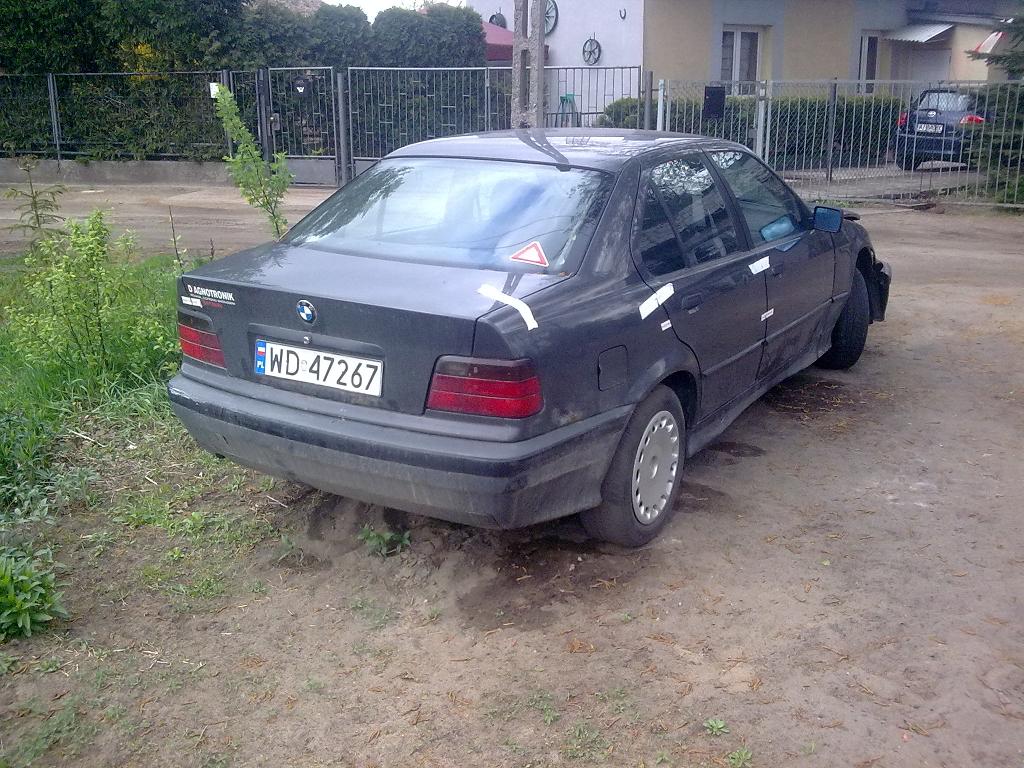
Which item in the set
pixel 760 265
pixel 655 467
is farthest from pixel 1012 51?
pixel 655 467

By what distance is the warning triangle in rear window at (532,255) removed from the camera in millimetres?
3834

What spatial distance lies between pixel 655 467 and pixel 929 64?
24.7 metres

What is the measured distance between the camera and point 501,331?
3.34 meters

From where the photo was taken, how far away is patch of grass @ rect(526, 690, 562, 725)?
3096 millimetres

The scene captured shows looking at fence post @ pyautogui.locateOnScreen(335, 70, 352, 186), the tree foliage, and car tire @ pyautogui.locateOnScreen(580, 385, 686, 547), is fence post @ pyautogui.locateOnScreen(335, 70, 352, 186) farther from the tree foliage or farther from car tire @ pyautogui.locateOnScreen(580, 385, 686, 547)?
car tire @ pyautogui.locateOnScreen(580, 385, 686, 547)

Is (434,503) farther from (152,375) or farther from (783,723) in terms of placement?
(152,375)

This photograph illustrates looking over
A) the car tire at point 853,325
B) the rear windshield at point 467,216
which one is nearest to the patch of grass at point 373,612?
the rear windshield at point 467,216

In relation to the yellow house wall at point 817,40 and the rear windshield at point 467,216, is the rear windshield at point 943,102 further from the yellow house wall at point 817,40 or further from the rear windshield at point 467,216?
the rear windshield at point 467,216

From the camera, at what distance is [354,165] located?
1788 centimetres

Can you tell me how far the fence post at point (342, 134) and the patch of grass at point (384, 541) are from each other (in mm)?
14194

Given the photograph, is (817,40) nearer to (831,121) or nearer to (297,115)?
(831,121)

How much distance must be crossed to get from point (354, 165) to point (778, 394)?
Result: 13.1 meters

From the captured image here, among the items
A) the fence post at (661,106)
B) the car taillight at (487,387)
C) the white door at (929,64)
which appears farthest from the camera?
the white door at (929,64)

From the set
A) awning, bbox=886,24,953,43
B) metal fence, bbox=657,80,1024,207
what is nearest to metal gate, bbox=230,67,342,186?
metal fence, bbox=657,80,1024,207
